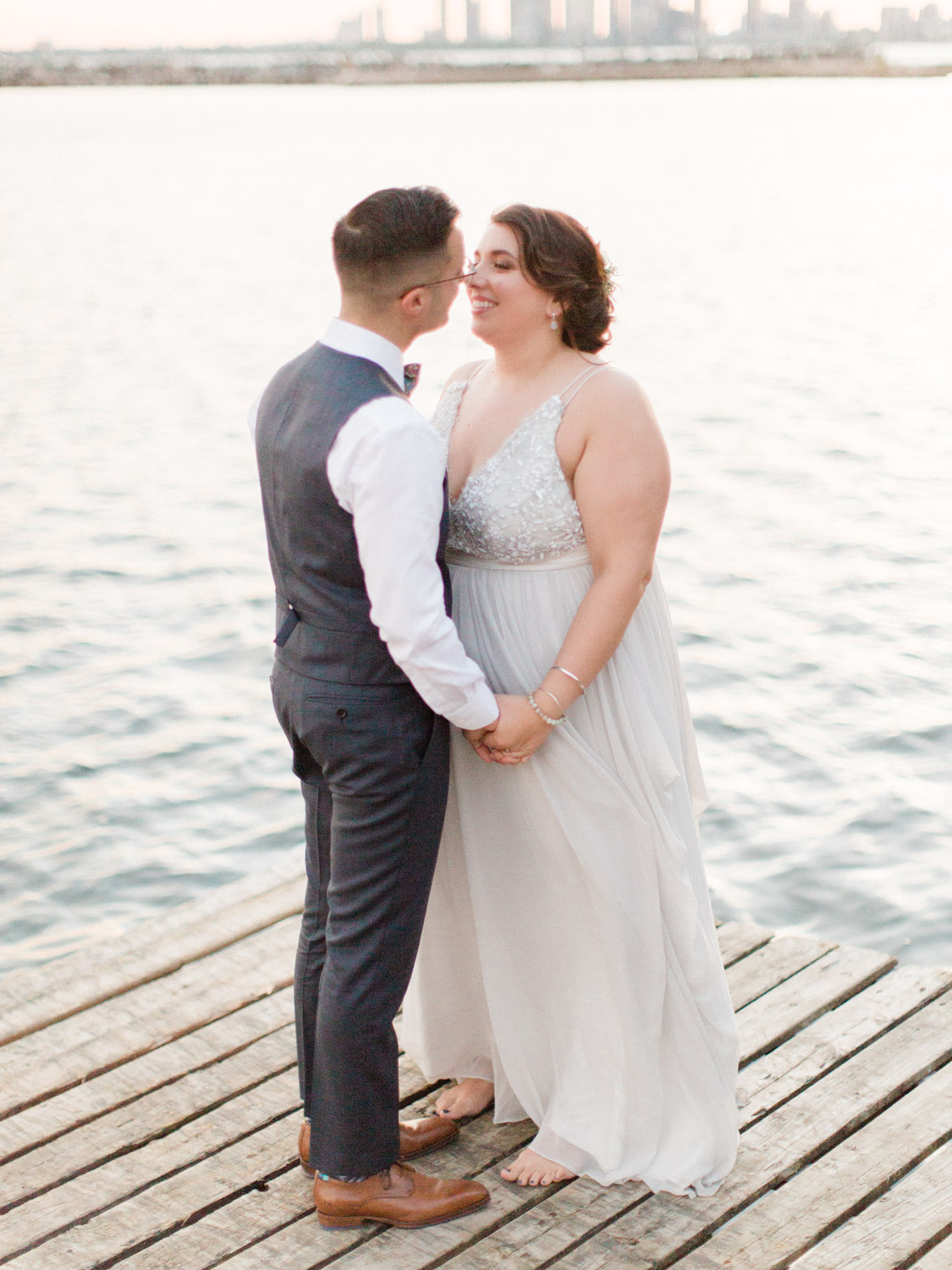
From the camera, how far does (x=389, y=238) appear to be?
2.26 meters

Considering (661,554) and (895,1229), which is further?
(661,554)

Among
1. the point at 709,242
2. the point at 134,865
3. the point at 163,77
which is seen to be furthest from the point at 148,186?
the point at 163,77

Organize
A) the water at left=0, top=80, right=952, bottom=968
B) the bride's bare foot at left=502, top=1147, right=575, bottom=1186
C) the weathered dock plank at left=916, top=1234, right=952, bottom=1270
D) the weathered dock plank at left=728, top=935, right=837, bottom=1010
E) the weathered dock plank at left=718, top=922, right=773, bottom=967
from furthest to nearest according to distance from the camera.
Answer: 1. the water at left=0, top=80, right=952, bottom=968
2. the weathered dock plank at left=718, top=922, right=773, bottom=967
3. the weathered dock plank at left=728, top=935, right=837, bottom=1010
4. the bride's bare foot at left=502, top=1147, right=575, bottom=1186
5. the weathered dock plank at left=916, top=1234, right=952, bottom=1270

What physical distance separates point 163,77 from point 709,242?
87.8 m

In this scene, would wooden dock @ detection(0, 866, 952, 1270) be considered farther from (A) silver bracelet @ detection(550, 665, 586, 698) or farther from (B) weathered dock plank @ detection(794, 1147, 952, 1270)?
(A) silver bracelet @ detection(550, 665, 586, 698)

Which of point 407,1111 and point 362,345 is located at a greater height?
point 362,345

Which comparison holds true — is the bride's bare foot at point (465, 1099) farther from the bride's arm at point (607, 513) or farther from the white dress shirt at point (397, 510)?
the white dress shirt at point (397, 510)

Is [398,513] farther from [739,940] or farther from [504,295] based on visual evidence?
[739,940]

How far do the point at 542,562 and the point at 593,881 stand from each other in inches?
23.3

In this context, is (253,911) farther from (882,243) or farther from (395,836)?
(882,243)

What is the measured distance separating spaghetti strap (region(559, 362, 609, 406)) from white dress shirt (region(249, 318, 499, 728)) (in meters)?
0.40

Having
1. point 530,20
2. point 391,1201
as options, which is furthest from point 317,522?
point 530,20

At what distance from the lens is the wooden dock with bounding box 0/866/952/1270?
99.0 inches

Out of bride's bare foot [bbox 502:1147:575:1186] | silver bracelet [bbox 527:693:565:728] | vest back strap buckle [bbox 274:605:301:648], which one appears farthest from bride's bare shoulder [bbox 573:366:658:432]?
bride's bare foot [bbox 502:1147:575:1186]
